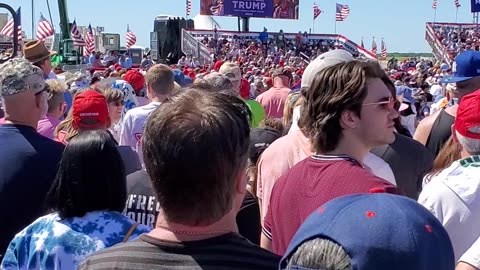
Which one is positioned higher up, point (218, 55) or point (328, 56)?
point (328, 56)

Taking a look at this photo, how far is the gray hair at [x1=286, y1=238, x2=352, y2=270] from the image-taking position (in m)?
1.18

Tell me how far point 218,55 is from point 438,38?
50.1ft

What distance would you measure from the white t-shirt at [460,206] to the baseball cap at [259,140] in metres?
1.51

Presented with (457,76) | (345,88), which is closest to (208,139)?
(345,88)

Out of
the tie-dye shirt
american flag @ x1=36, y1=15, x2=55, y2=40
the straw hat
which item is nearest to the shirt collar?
the tie-dye shirt

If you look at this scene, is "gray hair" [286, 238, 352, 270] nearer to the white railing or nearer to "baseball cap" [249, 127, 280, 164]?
"baseball cap" [249, 127, 280, 164]

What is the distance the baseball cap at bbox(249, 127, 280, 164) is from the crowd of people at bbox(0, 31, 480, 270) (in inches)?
0.4

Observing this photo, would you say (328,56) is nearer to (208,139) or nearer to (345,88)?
(345,88)

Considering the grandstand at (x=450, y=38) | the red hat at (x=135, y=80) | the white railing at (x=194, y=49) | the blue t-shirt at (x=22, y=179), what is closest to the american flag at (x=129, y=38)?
the white railing at (x=194, y=49)

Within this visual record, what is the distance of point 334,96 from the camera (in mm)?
2623

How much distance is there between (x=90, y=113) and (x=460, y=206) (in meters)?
2.45

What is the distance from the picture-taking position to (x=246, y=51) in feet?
129

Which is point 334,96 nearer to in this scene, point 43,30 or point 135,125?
point 135,125

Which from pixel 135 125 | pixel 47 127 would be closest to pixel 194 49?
pixel 135 125
